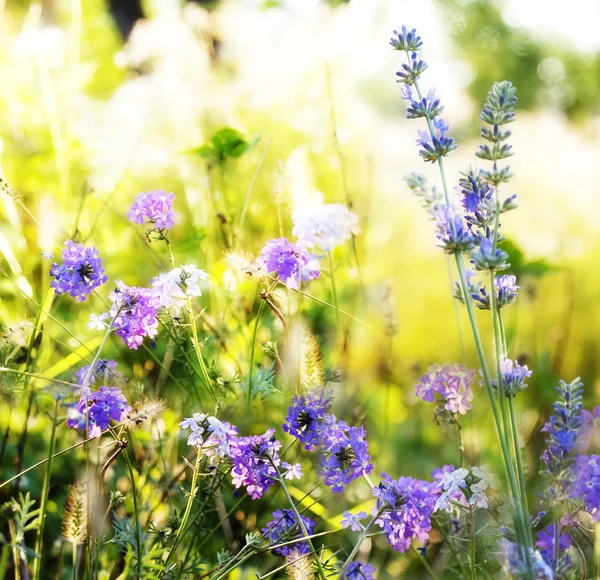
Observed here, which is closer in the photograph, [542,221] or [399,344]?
[399,344]

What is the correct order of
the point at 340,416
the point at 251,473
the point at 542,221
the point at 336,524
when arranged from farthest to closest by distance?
1. the point at 542,221
2. the point at 340,416
3. the point at 336,524
4. the point at 251,473

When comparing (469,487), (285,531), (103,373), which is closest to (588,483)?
(469,487)

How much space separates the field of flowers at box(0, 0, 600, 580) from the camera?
0.75 meters

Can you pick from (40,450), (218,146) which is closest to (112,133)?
(218,146)

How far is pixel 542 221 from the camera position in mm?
2541

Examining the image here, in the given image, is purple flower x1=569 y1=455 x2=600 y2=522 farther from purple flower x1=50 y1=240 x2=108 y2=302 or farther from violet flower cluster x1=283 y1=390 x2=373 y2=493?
purple flower x1=50 y1=240 x2=108 y2=302

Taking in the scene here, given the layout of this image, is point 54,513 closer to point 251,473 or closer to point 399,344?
point 251,473

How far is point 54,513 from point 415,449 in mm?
897

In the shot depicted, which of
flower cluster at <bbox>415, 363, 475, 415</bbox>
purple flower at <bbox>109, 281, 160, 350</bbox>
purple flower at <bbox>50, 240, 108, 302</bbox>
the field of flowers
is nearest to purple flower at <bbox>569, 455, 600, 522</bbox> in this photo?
the field of flowers

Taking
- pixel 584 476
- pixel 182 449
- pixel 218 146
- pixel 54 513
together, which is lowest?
pixel 584 476

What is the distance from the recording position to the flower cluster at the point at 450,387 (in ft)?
2.93

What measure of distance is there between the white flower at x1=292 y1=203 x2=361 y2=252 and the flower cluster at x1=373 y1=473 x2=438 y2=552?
0.36 meters

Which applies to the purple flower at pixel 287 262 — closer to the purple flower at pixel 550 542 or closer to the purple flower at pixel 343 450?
the purple flower at pixel 343 450

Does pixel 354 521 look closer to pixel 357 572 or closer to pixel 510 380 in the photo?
pixel 357 572
